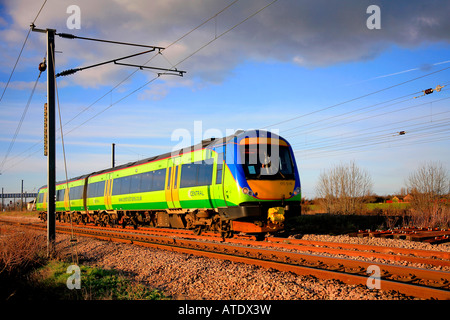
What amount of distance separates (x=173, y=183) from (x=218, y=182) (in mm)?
3667

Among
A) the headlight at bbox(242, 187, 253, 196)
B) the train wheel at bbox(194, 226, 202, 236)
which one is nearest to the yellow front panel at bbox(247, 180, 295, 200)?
the headlight at bbox(242, 187, 253, 196)

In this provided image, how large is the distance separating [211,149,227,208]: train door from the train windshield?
886 millimetres

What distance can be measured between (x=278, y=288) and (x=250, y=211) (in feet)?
18.3

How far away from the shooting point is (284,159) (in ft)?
43.8


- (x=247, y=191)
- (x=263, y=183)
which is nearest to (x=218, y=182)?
(x=247, y=191)

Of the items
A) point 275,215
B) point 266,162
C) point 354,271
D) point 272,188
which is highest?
point 266,162

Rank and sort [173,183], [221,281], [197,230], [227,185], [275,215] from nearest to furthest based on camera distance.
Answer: [221,281] → [275,215] → [227,185] → [197,230] → [173,183]

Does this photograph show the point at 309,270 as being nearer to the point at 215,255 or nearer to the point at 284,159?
the point at 215,255

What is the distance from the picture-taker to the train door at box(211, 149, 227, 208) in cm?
1288

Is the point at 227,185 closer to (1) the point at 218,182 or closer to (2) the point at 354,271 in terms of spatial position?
(1) the point at 218,182

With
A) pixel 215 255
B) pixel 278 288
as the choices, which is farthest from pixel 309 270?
pixel 215 255

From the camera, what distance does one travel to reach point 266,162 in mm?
12898

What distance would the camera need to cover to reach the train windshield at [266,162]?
41.0 feet

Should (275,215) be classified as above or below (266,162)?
below
